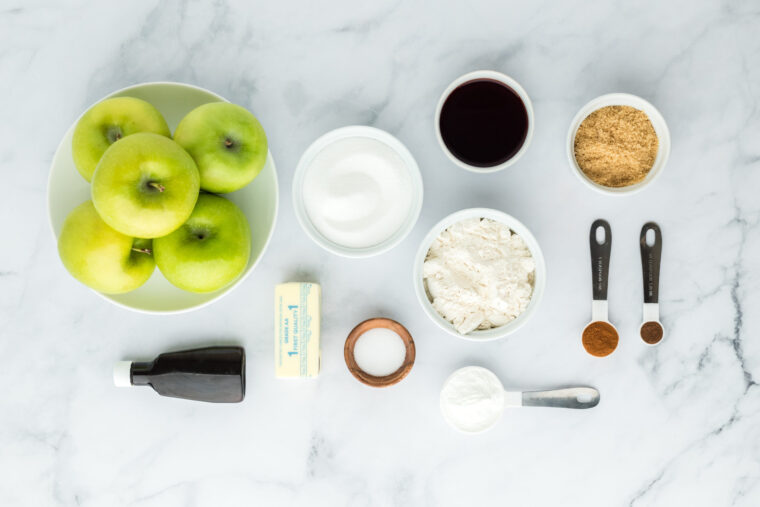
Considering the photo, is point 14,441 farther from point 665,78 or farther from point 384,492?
point 665,78

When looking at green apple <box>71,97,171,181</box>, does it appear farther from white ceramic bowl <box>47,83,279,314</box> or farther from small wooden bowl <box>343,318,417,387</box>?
small wooden bowl <box>343,318,417,387</box>

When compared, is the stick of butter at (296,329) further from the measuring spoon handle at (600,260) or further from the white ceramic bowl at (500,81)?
the measuring spoon handle at (600,260)

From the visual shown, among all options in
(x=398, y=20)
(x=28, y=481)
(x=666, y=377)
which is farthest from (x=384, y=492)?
(x=398, y=20)

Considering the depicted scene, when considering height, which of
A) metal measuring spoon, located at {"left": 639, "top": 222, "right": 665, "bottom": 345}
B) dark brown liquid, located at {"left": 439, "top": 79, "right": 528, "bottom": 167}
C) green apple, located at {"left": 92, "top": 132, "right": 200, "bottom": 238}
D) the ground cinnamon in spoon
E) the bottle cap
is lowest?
the bottle cap

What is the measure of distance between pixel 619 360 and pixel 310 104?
28.2 inches

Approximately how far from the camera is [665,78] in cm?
100

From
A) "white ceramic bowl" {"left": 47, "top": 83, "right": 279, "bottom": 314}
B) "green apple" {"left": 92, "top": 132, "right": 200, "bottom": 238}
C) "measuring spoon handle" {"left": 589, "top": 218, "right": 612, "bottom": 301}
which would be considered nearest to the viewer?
"green apple" {"left": 92, "top": 132, "right": 200, "bottom": 238}

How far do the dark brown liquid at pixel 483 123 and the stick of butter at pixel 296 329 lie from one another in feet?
1.12

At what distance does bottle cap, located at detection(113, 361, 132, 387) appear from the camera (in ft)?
3.21

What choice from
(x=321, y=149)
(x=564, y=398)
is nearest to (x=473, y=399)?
(x=564, y=398)

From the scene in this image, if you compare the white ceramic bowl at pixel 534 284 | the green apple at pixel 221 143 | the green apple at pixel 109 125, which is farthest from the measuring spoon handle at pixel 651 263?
the green apple at pixel 109 125

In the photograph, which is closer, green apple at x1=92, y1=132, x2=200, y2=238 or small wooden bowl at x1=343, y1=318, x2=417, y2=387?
green apple at x1=92, y1=132, x2=200, y2=238

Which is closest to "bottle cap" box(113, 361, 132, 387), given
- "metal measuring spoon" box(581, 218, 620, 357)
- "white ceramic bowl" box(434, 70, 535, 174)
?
"white ceramic bowl" box(434, 70, 535, 174)

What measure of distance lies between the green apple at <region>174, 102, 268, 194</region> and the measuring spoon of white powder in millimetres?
504
